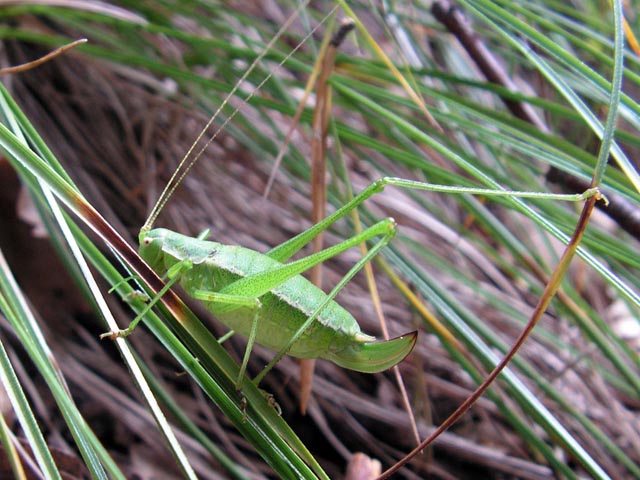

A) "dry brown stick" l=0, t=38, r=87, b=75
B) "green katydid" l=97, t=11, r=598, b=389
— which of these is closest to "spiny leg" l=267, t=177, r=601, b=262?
"green katydid" l=97, t=11, r=598, b=389

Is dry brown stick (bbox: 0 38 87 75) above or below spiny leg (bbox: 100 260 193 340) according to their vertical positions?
above

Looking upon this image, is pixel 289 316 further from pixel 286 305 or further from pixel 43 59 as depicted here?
pixel 43 59

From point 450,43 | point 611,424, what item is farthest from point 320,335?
point 450,43

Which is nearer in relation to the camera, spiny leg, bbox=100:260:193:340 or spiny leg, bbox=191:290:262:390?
spiny leg, bbox=100:260:193:340

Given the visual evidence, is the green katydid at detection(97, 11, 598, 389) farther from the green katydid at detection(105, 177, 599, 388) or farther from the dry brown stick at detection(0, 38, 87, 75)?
the dry brown stick at detection(0, 38, 87, 75)

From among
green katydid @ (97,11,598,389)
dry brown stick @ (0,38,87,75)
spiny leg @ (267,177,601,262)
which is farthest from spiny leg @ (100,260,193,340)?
dry brown stick @ (0,38,87,75)

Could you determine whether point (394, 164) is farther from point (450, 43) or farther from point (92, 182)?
point (92, 182)

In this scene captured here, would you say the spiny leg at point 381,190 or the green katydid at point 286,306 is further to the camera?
the green katydid at point 286,306

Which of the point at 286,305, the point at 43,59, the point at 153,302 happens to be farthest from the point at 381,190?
the point at 43,59

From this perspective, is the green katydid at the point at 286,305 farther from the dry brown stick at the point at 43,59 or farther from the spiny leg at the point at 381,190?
the dry brown stick at the point at 43,59

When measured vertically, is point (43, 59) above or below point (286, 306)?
above

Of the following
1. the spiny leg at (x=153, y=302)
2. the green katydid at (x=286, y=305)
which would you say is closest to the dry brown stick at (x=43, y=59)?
the green katydid at (x=286, y=305)

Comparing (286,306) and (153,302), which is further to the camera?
(286,306)
